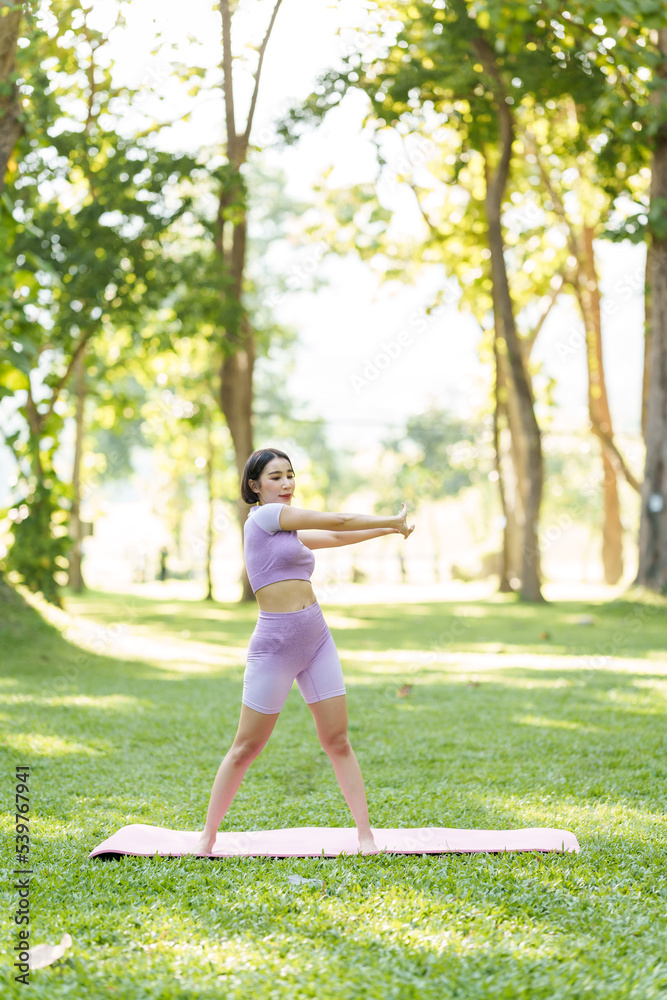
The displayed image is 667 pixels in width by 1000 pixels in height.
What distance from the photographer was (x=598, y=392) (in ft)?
72.0

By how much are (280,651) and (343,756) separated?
505mm

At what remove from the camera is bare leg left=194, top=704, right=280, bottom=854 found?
3758 mm

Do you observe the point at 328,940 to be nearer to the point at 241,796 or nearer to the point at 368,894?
the point at 368,894

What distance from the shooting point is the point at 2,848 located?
3816 mm

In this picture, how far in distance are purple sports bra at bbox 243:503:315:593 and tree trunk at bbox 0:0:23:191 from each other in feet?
21.6

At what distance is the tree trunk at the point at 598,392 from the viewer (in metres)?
20.5

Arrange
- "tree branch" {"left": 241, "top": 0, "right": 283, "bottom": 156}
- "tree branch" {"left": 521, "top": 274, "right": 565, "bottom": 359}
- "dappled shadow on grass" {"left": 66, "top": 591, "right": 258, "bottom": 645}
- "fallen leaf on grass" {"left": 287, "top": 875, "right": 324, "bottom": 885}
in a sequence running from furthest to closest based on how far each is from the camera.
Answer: "tree branch" {"left": 521, "top": 274, "right": 565, "bottom": 359}
"tree branch" {"left": 241, "top": 0, "right": 283, "bottom": 156}
"dappled shadow on grass" {"left": 66, "top": 591, "right": 258, "bottom": 645}
"fallen leaf on grass" {"left": 287, "top": 875, "right": 324, "bottom": 885}

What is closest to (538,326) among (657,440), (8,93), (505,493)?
(505,493)

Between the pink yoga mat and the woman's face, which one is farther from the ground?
the woman's face

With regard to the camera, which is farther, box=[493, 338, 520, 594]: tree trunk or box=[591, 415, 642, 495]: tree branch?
Answer: box=[493, 338, 520, 594]: tree trunk

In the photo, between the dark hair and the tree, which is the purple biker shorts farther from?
the tree

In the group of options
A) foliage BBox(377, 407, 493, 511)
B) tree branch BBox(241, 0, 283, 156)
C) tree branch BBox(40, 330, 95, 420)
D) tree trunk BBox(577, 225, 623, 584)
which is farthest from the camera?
foliage BBox(377, 407, 493, 511)

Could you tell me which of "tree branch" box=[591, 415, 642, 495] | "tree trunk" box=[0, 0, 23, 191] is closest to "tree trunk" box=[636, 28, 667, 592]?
"tree branch" box=[591, 415, 642, 495]

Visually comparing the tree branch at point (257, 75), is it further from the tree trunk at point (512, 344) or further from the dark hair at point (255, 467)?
the dark hair at point (255, 467)
